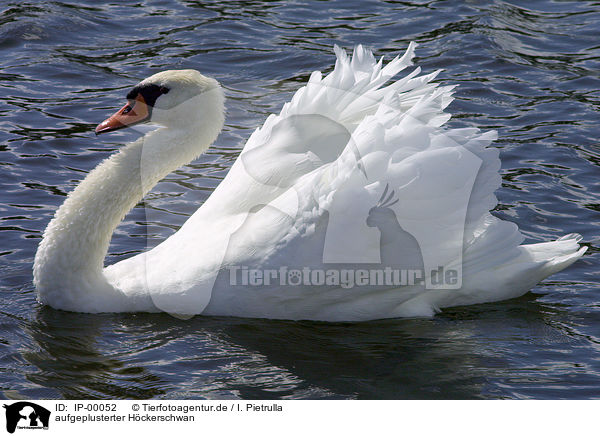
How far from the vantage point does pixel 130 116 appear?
764 centimetres

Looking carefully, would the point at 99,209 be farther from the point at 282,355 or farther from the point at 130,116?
the point at 282,355

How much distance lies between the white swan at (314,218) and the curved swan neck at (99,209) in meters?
0.01

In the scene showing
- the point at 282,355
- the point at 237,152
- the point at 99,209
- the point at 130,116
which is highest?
the point at 130,116

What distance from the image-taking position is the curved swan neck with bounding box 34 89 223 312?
749 centimetres

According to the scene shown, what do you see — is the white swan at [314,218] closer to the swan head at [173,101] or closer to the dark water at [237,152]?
the swan head at [173,101]

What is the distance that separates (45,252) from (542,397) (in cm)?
368

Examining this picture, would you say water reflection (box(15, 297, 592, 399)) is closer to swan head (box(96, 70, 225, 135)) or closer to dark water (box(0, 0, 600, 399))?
dark water (box(0, 0, 600, 399))

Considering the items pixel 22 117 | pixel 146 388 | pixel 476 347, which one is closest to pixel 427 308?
pixel 476 347

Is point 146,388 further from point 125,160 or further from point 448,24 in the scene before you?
point 448,24

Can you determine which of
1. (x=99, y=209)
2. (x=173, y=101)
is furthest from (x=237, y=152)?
(x=99, y=209)

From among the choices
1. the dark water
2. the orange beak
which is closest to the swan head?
the orange beak

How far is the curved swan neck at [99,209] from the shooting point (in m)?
7.49

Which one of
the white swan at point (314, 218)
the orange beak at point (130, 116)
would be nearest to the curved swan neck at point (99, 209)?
the white swan at point (314, 218)

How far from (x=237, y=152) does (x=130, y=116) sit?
3114 mm
